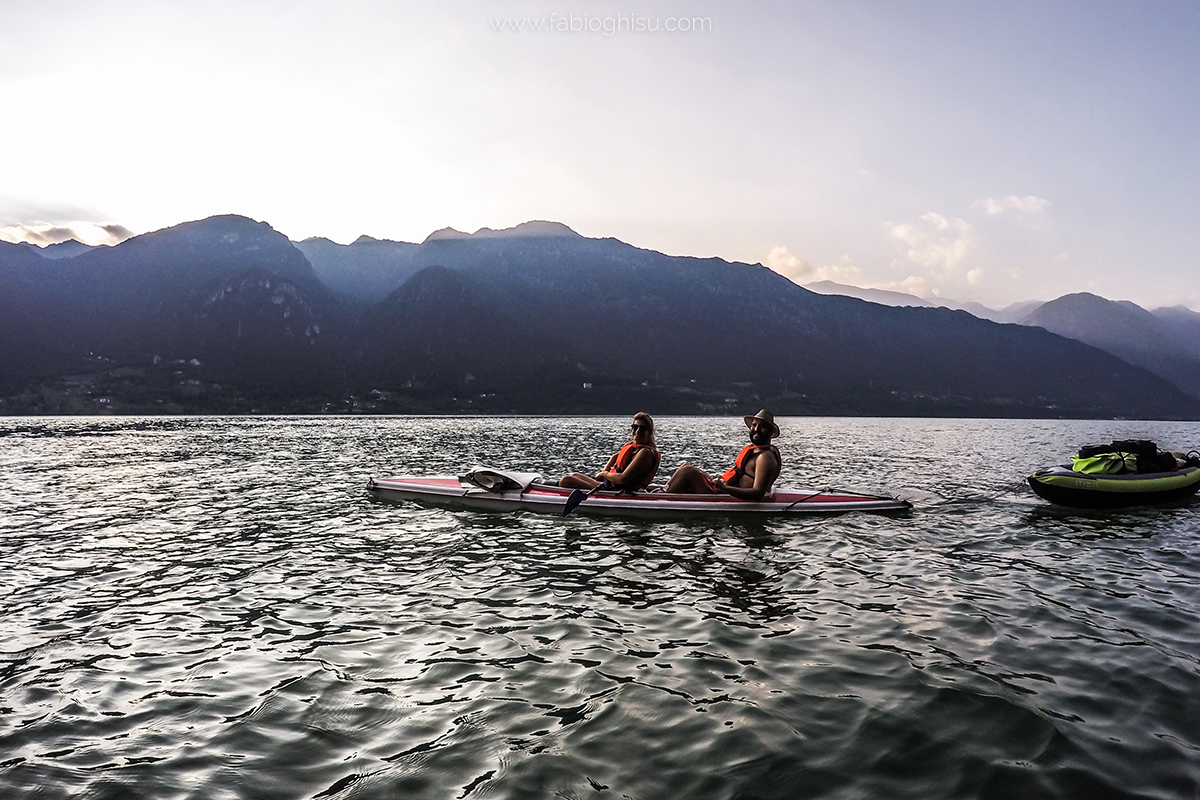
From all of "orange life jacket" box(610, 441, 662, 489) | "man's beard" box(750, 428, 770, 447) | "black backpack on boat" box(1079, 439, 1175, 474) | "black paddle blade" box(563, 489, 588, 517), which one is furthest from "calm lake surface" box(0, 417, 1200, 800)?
"black backpack on boat" box(1079, 439, 1175, 474)

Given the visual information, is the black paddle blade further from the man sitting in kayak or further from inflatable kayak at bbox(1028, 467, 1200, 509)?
inflatable kayak at bbox(1028, 467, 1200, 509)

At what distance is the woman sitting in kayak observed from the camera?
18.2 meters

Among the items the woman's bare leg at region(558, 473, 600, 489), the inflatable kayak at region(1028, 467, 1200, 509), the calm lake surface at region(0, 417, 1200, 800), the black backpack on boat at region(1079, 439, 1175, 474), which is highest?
the black backpack on boat at region(1079, 439, 1175, 474)

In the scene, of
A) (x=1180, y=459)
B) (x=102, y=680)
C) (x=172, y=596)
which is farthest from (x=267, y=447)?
(x=1180, y=459)

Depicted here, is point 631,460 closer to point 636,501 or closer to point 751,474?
point 636,501

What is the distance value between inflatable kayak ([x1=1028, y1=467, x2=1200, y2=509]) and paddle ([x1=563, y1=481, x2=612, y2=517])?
13.7m

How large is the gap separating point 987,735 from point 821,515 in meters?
12.2

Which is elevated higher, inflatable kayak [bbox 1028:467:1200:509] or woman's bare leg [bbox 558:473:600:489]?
inflatable kayak [bbox 1028:467:1200:509]

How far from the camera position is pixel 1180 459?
23.7m

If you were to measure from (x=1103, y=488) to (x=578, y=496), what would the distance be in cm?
1675

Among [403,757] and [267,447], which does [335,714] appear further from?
[267,447]

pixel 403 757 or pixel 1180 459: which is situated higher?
pixel 1180 459

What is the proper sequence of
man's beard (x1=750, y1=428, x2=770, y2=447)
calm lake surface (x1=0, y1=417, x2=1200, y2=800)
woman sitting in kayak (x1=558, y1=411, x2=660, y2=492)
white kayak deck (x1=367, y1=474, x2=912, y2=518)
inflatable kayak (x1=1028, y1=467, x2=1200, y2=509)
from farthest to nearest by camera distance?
inflatable kayak (x1=1028, y1=467, x2=1200, y2=509)
woman sitting in kayak (x1=558, y1=411, x2=660, y2=492)
white kayak deck (x1=367, y1=474, x2=912, y2=518)
man's beard (x1=750, y1=428, x2=770, y2=447)
calm lake surface (x1=0, y1=417, x2=1200, y2=800)

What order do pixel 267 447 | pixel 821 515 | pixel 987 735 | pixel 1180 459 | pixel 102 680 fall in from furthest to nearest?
pixel 267 447, pixel 1180 459, pixel 821 515, pixel 102 680, pixel 987 735
